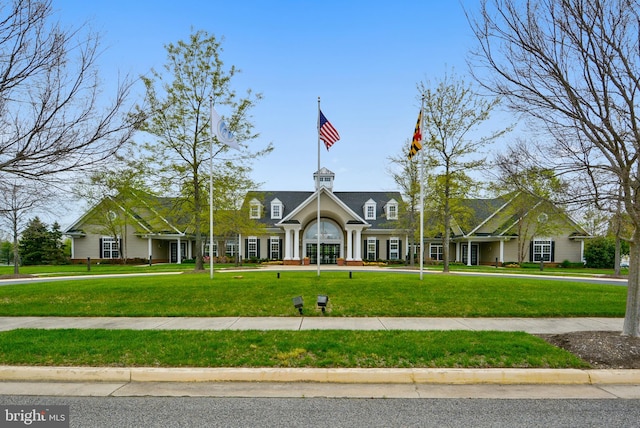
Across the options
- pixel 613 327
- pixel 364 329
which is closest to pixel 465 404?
pixel 364 329

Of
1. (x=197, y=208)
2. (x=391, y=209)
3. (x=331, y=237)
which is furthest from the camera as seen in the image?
(x=391, y=209)

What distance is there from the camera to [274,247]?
38125 mm

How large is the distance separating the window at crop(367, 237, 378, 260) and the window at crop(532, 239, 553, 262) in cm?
1556

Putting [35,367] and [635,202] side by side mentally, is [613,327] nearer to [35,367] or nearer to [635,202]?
[635,202]

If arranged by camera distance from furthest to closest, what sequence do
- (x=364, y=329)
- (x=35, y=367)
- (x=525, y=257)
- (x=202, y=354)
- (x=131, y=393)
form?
(x=525, y=257) < (x=364, y=329) < (x=202, y=354) < (x=35, y=367) < (x=131, y=393)

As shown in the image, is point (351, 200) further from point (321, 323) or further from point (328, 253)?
point (321, 323)

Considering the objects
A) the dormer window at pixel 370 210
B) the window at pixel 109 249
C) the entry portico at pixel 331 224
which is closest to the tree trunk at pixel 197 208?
the entry portico at pixel 331 224

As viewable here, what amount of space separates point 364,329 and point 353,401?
329cm

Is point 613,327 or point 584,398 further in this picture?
point 613,327

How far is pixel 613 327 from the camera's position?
29.1ft

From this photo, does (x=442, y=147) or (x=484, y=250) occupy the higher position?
(x=442, y=147)

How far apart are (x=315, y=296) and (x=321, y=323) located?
2927 millimetres

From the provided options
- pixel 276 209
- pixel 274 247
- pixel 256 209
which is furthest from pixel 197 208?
pixel 276 209

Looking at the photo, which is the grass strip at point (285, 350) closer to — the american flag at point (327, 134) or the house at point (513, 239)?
the american flag at point (327, 134)
